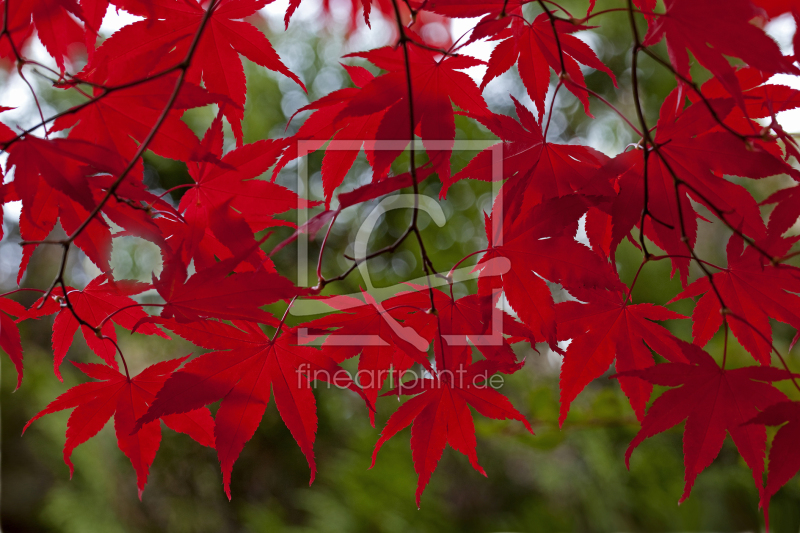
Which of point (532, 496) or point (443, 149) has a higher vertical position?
point (443, 149)

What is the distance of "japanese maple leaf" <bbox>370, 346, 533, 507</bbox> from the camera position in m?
0.49

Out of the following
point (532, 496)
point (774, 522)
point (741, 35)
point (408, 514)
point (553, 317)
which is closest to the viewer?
point (741, 35)

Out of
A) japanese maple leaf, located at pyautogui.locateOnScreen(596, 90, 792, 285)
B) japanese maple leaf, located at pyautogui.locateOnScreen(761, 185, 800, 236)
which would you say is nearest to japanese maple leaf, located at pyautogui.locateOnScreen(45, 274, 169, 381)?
japanese maple leaf, located at pyautogui.locateOnScreen(596, 90, 792, 285)

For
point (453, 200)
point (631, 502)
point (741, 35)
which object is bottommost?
point (631, 502)

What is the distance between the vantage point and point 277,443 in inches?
114

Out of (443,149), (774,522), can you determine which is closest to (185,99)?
(443,149)

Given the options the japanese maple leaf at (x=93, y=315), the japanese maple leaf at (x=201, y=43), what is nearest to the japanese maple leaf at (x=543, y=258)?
the japanese maple leaf at (x=201, y=43)

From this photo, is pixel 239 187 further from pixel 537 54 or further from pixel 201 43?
pixel 537 54

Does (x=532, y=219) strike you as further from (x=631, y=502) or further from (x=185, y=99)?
(x=631, y=502)

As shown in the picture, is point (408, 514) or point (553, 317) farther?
point (408, 514)

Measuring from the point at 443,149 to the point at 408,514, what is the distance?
197cm

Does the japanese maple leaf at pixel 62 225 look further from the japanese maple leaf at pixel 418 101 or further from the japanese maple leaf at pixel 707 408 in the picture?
the japanese maple leaf at pixel 707 408

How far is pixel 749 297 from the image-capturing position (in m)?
0.48

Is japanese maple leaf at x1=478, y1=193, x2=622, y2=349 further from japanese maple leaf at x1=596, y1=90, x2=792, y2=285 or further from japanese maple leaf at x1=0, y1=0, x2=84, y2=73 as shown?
japanese maple leaf at x1=0, y1=0, x2=84, y2=73
